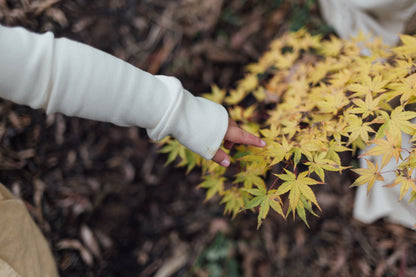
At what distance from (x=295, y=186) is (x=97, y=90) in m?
0.59

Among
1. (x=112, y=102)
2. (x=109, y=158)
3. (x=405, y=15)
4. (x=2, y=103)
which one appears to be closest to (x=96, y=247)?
(x=109, y=158)

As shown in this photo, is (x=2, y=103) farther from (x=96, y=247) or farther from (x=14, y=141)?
(x=96, y=247)

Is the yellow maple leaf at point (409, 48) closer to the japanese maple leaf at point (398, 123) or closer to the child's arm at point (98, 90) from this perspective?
the japanese maple leaf at point (398, 123)

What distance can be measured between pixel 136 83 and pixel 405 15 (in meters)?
1.12

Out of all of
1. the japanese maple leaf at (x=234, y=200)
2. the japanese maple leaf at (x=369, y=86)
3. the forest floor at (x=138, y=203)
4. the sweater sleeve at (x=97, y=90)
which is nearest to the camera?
the sweater sleeve at (x=97, y=90)

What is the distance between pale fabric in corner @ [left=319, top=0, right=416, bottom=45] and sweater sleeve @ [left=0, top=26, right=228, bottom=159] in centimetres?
89

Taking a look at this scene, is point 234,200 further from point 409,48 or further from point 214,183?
point 409,48

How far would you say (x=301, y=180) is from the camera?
0.77m

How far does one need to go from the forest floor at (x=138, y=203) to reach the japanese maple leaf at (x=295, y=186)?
68cm

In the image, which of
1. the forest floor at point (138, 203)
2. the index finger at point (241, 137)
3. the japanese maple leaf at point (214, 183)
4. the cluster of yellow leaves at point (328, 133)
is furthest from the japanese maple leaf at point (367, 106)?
the forest floor at point (138, 203)

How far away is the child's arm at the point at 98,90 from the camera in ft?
2.31

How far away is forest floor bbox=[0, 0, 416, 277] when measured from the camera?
1.46 m

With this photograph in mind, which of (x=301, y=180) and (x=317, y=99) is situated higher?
(x=317, y=99)

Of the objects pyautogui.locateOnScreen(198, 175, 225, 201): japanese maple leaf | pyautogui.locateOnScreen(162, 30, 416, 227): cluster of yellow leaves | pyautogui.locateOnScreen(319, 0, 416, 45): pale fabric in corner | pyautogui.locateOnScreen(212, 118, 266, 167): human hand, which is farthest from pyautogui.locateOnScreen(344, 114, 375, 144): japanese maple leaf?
pyautogui.locateOnScreen(319, 0, 416, 45): pale fabric in corner
